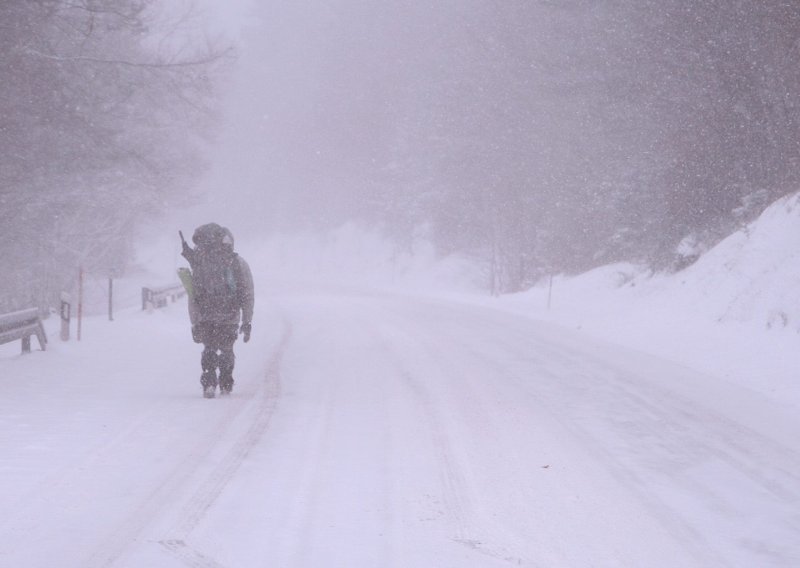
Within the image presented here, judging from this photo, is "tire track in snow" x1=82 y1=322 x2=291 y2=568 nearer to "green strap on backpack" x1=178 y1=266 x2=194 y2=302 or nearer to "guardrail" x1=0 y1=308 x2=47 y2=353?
"green strap on backpack" x1=178 y1=266 x2=194 y2=302

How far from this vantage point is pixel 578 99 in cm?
2886

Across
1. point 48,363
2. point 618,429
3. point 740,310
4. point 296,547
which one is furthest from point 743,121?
point 296,547

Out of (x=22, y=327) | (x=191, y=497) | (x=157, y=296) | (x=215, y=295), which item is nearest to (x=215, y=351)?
(x=215, y=295)

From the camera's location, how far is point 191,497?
18.0 feet

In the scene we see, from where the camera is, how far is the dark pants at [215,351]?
9.38 metres

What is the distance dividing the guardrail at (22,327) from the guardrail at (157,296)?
798cm

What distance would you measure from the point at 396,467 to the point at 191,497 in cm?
158

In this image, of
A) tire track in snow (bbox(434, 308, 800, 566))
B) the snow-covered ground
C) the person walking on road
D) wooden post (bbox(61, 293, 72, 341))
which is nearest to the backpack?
the person walking on road

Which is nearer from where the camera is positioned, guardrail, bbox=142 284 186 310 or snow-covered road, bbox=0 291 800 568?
snow-covered road, bbox=0 291 800 568

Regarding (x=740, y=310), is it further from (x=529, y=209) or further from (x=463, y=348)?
(x=529, y=209)

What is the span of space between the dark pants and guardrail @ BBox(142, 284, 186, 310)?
41.7 ft

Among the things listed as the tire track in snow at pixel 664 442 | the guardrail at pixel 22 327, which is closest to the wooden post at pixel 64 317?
the guardrail at pixel 22 327

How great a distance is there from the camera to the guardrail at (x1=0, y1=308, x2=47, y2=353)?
1206 cm

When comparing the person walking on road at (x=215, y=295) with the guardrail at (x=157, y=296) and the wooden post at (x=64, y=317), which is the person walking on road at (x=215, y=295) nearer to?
the wooden post at (x=64, y=317)
